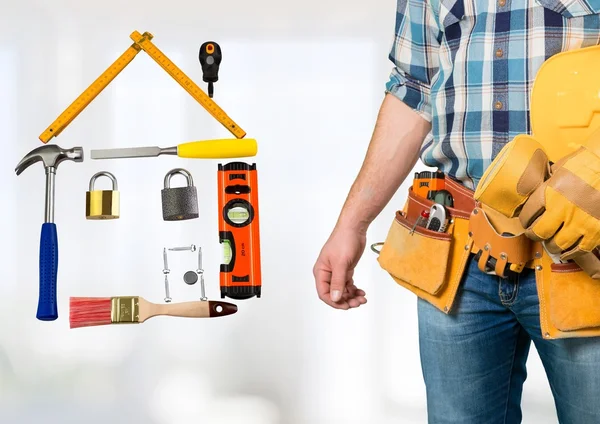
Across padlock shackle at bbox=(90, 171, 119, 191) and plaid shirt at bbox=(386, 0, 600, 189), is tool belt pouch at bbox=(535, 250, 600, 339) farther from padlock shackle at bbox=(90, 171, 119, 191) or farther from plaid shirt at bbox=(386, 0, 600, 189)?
padlock shackle at bbox=(90, 171, 119, 191)

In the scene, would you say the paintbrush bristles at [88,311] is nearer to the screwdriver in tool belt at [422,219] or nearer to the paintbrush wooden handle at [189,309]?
the paintbrush wooden handle at [189,309]

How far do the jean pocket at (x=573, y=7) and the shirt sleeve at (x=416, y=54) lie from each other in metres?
0.22

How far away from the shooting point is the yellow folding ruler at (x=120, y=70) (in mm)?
2104

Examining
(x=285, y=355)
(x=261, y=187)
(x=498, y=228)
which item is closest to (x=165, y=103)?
(x=261, y=187)

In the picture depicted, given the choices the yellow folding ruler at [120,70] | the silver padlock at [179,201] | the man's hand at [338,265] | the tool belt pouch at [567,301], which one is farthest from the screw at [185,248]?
the tool belt pouch at [567,301]

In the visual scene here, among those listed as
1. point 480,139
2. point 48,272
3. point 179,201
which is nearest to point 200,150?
→ point 179,201

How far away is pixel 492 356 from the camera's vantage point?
1159 mm

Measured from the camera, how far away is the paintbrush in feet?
6.86

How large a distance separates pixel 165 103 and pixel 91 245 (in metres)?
0.46

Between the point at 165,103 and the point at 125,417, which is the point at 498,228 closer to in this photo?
the point at 165,103

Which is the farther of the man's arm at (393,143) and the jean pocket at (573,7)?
the man's arm at (393,143)

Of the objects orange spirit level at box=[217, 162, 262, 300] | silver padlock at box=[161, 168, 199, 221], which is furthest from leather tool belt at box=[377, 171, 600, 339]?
silver padlock at box=[161, 168, 199, 221]

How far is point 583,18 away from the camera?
106 centimetres

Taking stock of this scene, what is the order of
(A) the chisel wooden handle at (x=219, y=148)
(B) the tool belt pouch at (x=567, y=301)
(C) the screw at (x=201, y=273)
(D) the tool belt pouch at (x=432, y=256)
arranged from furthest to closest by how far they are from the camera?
1. (C) the screw at (x=201, y=273)
2. (A) the chisel wooden handle at (x=219, y=148)
3. (D) the tool belt pouch at (x=432, y=256)
4. (B) the tool belt pouch at (x=567, y=301)
